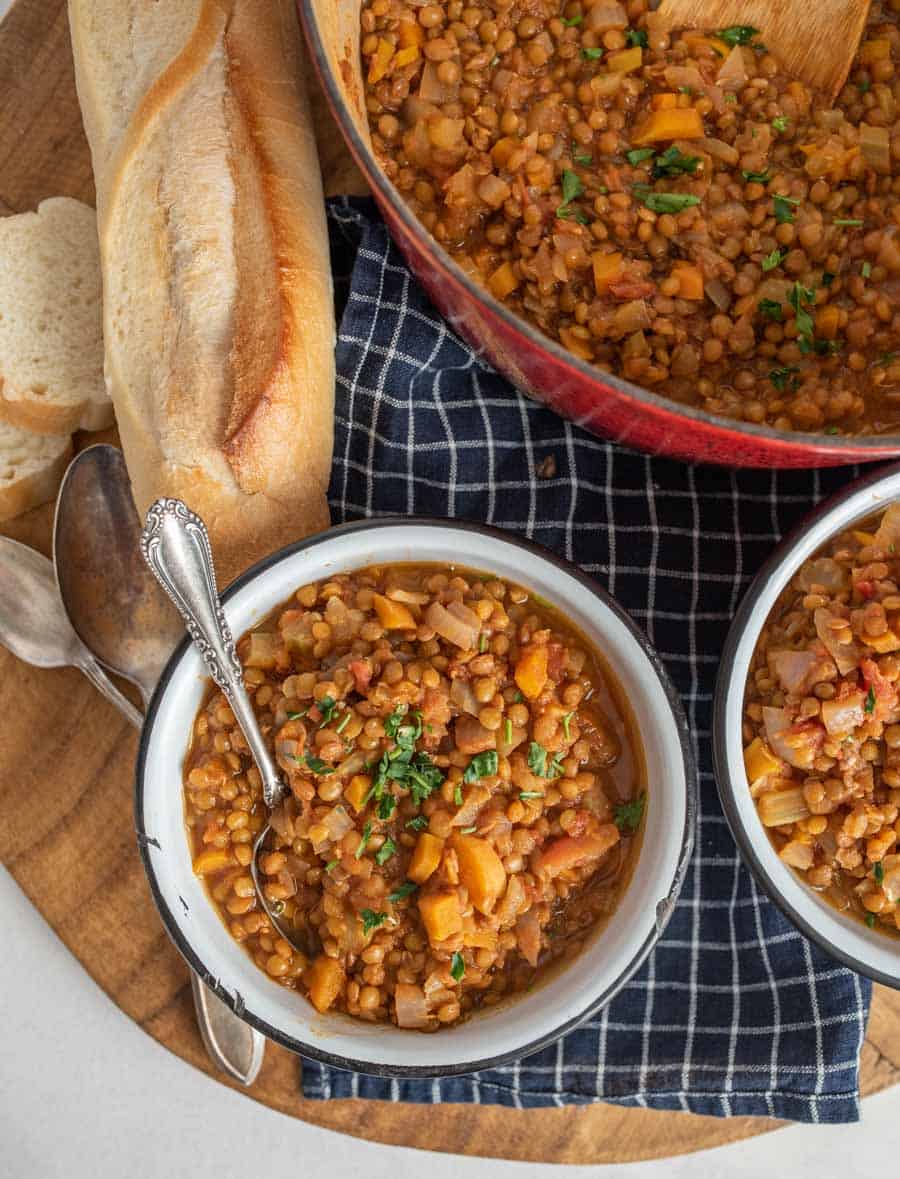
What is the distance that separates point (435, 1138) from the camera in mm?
3283

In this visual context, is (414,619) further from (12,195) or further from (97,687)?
(12,195)

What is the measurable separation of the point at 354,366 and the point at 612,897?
161 centimetres

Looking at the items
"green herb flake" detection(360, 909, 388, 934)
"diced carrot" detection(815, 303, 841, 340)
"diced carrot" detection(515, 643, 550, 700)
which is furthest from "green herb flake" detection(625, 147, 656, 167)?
"green herb flake" detection(360, 909, 388, 934)

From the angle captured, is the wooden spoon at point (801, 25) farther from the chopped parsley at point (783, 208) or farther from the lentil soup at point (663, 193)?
the chopped parsley at point (783, 208)

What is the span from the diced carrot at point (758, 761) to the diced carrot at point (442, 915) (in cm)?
77

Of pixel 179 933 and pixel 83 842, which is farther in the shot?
pixel 83 842

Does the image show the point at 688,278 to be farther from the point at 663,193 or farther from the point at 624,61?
the point at 624,61

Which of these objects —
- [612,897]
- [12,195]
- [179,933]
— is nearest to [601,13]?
[12,195]

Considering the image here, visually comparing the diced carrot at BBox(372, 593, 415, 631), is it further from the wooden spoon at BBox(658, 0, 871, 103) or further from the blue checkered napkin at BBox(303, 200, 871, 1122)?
the wooden spoon at BBox(658, 0, 871, 103)

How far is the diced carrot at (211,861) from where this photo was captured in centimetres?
280

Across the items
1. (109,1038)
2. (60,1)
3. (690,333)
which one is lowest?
(109,1038)

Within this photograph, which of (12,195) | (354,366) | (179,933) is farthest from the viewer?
(12,195)

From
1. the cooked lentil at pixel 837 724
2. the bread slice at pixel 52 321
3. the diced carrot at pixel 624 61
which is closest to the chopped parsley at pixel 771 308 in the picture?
the cooked lentil at pixel 837 724

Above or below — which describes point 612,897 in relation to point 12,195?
below
